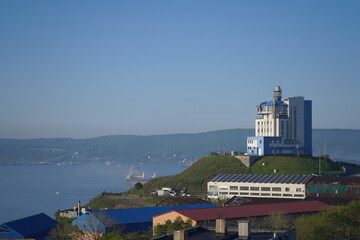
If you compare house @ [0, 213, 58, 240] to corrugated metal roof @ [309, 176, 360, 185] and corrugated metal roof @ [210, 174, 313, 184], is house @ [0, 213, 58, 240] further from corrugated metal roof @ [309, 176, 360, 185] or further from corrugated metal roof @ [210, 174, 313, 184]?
corrugated metal roof @ [309, 176, 360, 185]

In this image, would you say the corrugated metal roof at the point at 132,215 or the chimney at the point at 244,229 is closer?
the chimney at the point at 244,229

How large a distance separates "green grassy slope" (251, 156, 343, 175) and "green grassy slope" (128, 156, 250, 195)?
2211mm

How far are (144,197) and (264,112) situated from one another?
2124 cm

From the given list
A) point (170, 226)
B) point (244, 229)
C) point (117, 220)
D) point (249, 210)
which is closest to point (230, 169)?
point (249, 210)

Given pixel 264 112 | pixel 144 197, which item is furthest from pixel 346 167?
pixel 144 197

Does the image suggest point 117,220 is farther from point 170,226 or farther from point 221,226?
point 221,226

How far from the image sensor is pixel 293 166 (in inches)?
2859

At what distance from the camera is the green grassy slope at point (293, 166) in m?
71.9

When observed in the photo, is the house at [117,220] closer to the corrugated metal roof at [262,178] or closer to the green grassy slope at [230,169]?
the corrugated metal roof at [262,178]

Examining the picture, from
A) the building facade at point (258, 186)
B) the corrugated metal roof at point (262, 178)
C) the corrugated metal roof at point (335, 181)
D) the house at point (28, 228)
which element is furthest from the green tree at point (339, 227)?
the corrugated metal roof at point (262, 178)

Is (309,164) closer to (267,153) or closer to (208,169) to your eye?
(267,153)

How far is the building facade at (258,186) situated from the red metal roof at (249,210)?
39.9ft

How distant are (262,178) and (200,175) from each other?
11.6m

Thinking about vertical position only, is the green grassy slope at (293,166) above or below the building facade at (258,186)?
above
